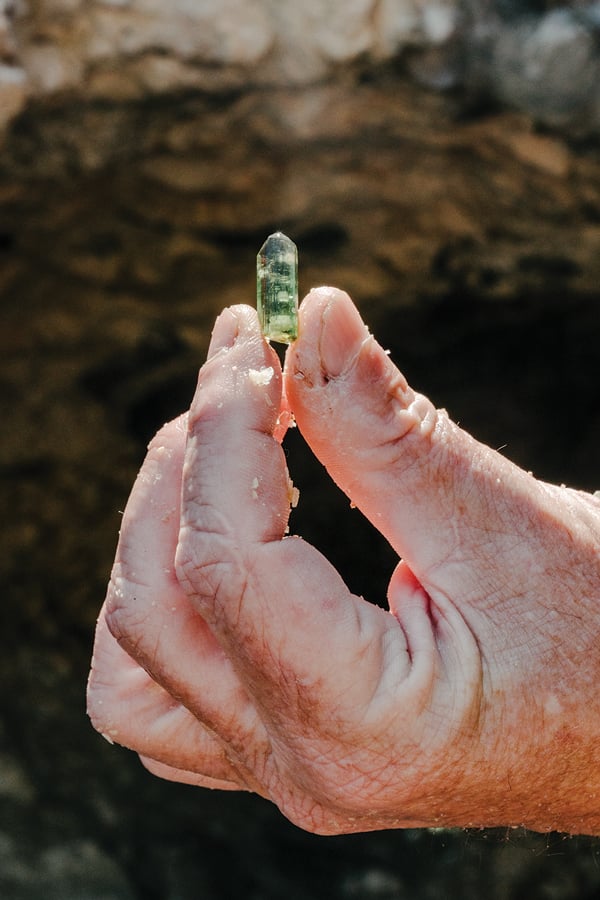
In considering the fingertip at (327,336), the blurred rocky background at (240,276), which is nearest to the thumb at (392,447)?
the fingertip at (327,336)

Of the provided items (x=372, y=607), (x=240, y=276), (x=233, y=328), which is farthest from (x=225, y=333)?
(x=240, y=276)

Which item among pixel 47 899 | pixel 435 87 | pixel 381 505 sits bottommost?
pixel 47 899

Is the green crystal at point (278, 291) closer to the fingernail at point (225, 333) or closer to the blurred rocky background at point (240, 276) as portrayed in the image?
the fingernail at point (225, 333)

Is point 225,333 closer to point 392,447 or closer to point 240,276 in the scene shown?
point 392,447

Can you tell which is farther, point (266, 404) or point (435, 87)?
point (435, 87)

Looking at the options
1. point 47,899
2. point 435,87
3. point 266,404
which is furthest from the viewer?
point 47,899

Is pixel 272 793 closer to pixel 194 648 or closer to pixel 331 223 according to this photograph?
pixel 194 648

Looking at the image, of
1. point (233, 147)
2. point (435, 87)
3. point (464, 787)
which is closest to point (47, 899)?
point (464, 787)
